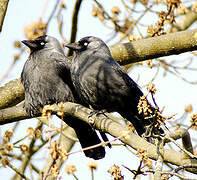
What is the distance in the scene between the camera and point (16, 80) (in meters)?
5.16

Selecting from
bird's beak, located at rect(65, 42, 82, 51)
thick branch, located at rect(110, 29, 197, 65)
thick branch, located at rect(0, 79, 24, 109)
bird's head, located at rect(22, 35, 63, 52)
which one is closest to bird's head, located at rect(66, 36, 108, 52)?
bird's beak, located at rect(65, 42, 82, 51)

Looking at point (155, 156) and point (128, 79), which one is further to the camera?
point (128, 79)

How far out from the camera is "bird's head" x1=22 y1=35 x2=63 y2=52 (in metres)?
5.55

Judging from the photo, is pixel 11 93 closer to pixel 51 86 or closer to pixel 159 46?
pixel 51 86

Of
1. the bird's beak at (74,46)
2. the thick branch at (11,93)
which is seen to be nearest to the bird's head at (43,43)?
the bird's beak at (74,46)

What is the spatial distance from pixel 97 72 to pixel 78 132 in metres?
0.98

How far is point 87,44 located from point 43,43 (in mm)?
647

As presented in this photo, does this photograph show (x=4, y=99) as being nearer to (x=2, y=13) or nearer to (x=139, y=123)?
(x=2, y=13)

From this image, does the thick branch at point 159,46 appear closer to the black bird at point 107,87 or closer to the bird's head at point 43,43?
the black bird at point 107,87

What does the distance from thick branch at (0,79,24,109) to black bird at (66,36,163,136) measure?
72cm

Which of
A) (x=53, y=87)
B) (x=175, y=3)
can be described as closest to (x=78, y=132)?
(x=53, y=87)

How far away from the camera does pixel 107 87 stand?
4.79 meters

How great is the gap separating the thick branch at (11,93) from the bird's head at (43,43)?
0.63 meters

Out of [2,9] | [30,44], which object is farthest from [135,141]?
[30,44]
